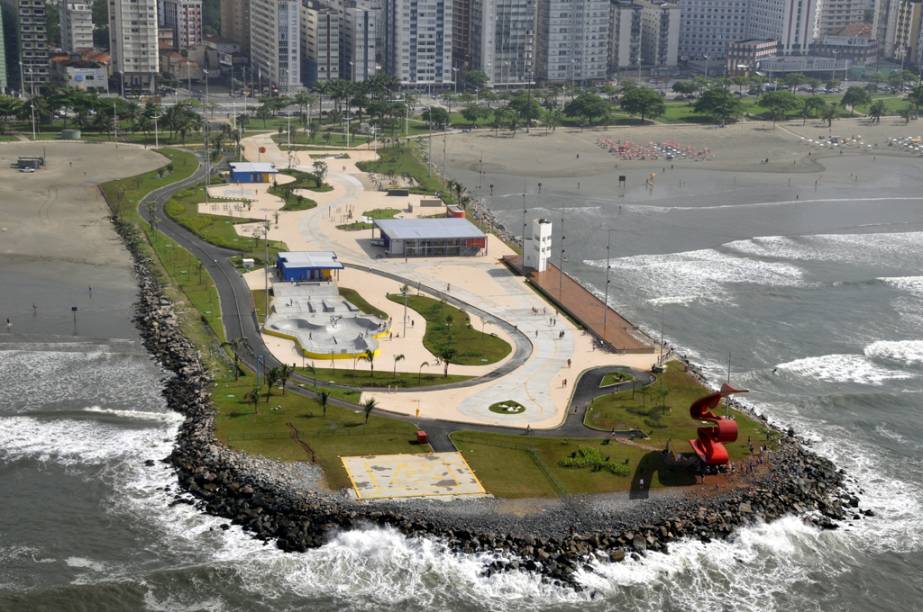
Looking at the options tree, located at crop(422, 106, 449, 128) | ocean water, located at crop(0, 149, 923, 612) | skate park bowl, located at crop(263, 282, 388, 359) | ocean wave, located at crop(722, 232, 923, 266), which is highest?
tree, located at crop(422, 106, 449, 128)

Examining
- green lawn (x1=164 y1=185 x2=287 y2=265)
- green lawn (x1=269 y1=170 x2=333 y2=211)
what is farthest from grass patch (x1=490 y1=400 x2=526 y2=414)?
green lawn (x1=269 y1=170 x2=333 y2=211)

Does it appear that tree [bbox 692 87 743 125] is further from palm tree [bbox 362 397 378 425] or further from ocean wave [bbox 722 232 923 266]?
palm tree [bbox 362 397 378 425]

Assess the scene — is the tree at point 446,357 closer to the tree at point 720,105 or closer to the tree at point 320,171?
the tree at point 320,171

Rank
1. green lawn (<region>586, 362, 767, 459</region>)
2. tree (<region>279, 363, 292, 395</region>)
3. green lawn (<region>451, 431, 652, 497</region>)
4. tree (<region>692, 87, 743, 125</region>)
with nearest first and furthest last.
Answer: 1. green lawn (<region>451, 431, 652, 497</region>)
2. green lawn (<region>586, 362, 767, 459</region>)
3. tree (<region>279, 363, 292, 395</region>)
4. tree (<region>692, 87, 743, 125</region>)

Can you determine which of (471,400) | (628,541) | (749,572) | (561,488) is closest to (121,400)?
(471,400)

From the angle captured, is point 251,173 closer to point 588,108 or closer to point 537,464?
point 588,108

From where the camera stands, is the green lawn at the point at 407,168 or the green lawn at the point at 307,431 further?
the green lawn at the point at 407,168

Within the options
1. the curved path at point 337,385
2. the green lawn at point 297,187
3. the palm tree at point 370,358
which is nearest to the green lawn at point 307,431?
the curved path at point 337,385
